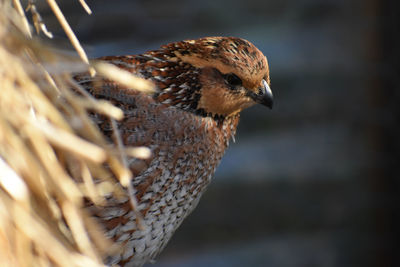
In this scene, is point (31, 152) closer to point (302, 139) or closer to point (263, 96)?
point (263, 96)

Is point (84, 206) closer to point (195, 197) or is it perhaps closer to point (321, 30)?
point (195, 197)

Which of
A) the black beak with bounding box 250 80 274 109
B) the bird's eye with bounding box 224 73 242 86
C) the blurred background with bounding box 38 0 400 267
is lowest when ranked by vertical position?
the blurred background with bounding box 38 0 400 267

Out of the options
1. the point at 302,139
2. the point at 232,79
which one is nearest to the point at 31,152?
the point at 232,79

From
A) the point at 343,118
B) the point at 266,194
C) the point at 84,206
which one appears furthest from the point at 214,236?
the point at 84,206

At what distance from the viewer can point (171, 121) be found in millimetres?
1576

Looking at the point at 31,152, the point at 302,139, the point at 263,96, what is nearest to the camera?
the point at 31,152

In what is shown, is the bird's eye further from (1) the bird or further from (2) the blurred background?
(2) the blurred background

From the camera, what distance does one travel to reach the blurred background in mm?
2633

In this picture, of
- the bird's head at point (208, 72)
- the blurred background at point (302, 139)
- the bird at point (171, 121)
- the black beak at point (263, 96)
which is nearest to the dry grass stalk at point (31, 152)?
the bird at point (171, 121)

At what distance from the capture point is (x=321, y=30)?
2701 millimetres

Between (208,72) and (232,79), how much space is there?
3.2 inches

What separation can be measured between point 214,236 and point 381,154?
3.25ft

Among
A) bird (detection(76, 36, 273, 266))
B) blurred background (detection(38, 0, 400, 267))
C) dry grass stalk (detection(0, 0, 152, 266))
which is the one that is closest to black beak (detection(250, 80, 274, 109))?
bird (detection(76, 36, 273, 266))

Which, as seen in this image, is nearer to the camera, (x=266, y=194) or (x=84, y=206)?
(x=84, y=206)
